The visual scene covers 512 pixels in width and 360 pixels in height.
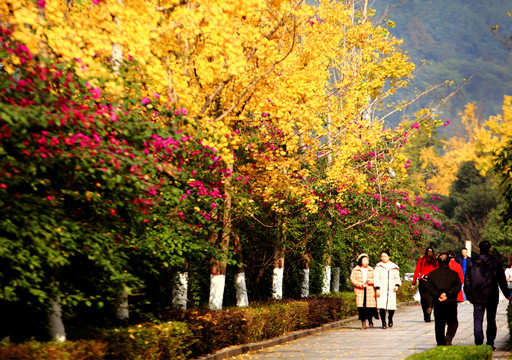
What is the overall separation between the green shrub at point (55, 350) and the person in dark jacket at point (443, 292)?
5895 millimetres

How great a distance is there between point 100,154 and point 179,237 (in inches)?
137

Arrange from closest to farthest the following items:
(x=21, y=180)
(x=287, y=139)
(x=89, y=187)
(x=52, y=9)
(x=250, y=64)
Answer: (x=21, y=180), (x=89, y=187), (x=52, y=9), (x=250, y=64), (x=287, y=139)

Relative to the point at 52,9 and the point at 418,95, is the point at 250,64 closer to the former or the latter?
the point at 52,9

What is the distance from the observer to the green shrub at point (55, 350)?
7074 millimetres

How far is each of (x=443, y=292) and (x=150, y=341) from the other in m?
5.04

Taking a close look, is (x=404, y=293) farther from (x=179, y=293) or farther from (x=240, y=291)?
(x=179, y=293)

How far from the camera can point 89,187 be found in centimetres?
791

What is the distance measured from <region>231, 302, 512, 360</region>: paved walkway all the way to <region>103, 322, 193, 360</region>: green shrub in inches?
82.7

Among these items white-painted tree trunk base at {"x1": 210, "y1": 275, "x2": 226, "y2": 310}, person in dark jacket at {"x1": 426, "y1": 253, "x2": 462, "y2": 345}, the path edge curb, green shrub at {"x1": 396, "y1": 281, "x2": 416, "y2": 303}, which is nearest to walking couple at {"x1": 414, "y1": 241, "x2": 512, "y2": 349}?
person in dark jacket at {"x1": 426, "y1": 253, "x2": 462, "y2": 345}

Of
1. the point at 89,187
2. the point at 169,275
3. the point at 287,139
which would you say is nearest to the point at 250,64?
the point at 287,139

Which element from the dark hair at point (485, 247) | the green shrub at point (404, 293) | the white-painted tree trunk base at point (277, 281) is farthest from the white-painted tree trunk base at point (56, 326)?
the green shrub at point (404, 293)

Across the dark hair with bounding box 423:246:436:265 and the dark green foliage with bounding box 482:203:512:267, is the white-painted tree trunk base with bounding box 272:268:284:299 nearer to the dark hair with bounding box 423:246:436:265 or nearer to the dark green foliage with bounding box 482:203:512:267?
the dark hair with bounding box 423:246:436:265

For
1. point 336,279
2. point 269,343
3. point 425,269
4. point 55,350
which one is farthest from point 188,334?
point 336,279

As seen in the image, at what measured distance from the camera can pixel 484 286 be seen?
12.3 metres
